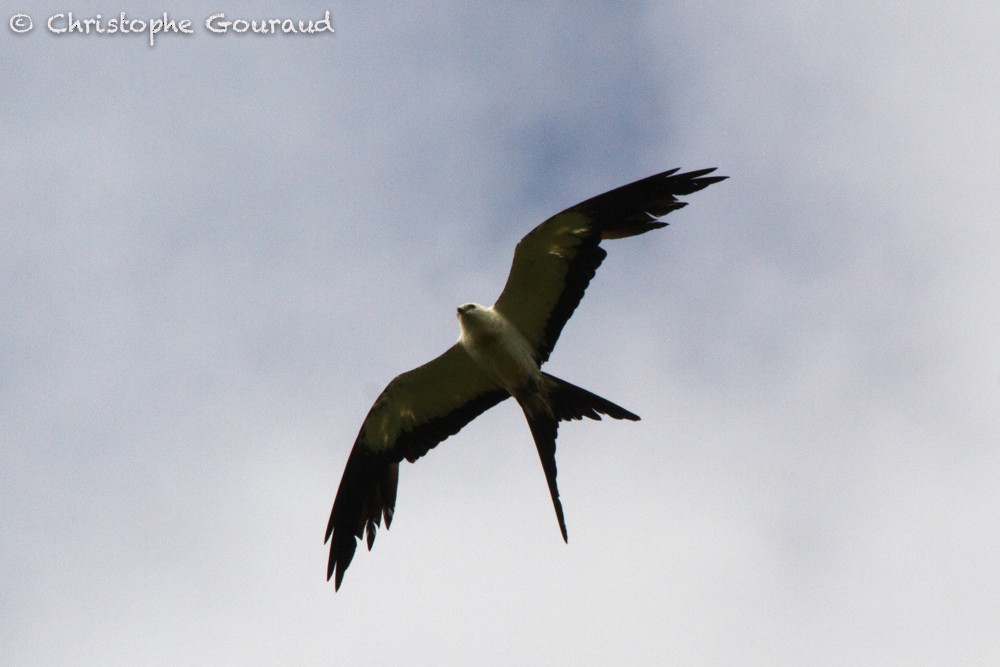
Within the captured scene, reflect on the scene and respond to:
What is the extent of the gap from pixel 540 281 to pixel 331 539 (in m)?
3.38

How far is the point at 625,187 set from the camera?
1014 cm

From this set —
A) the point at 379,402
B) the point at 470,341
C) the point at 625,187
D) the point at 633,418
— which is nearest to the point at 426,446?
the point at 379,402

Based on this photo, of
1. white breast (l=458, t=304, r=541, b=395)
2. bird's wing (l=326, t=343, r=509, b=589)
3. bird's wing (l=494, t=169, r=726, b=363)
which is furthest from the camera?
bird's wing (l=326, t=343, r=509, b=589)

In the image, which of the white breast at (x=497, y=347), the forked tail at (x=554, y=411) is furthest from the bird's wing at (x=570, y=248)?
the forked tail at (x=554, y=411)

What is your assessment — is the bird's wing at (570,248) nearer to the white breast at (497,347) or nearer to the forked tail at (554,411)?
the white breast at (497,347)

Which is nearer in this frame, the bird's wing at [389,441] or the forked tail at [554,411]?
the forked tail at [554,411]

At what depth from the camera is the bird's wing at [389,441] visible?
448 inches

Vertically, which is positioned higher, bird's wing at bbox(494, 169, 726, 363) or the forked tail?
bird's wing at bbox(494, 169, 726, 363)

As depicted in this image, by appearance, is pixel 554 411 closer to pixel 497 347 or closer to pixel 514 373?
pixel 514 373

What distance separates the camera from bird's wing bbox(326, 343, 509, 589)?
448 inches

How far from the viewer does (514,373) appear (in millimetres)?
10648

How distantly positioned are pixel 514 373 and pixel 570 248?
127 centimetres

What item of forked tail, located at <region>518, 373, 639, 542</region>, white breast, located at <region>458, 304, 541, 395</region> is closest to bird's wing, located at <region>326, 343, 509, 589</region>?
white breast, located at <region>458, 304, 541, 395</region>

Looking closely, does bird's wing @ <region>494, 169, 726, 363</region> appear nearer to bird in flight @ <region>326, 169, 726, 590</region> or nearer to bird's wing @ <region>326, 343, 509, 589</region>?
bird in flight @ <region>326, 169, 726, 590</region>
